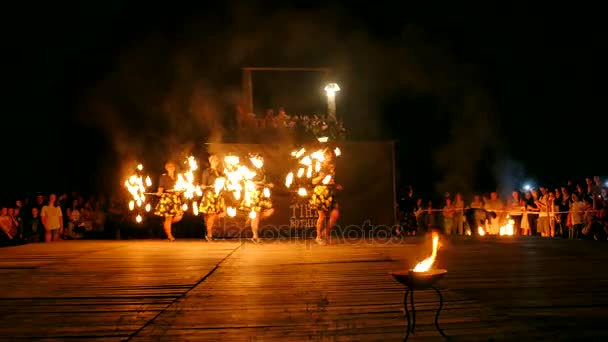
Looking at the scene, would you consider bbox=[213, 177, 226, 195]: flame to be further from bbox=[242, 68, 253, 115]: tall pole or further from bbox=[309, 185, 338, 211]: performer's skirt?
bbox=[242, 68, 253, 115]: tall pole

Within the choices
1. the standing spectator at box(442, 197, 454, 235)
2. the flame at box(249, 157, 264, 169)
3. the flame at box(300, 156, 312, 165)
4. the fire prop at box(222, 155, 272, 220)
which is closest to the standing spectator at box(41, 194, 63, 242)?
the fire prop at box(222, 155, 272, 220)

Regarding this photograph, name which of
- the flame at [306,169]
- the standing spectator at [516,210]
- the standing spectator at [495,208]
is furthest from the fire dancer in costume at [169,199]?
the standing spectator at [516,210]

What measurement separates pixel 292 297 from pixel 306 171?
739 centimetres

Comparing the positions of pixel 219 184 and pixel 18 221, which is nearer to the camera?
pixel 219 184

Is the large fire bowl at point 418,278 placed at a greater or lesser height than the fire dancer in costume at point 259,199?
lesser

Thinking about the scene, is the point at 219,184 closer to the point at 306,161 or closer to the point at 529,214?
the point at 306,161

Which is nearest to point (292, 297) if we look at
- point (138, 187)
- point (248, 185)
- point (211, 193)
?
point (248, 185)

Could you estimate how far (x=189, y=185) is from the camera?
14.0 m

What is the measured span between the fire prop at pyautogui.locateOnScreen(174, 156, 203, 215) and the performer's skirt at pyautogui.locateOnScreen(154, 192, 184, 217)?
0.14 metres

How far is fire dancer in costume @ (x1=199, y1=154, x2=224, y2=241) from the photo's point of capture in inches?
538

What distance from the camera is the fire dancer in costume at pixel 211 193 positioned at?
13656 millimetres

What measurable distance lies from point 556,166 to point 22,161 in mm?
16744

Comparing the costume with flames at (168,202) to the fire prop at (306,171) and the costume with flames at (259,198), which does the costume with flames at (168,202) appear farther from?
the fire prop at (306,171)

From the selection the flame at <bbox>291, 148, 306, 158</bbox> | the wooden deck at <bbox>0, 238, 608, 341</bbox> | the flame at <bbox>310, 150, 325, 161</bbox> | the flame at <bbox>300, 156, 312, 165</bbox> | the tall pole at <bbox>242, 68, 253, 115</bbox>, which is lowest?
the wooden deck at <bbox>0, 238, 608, 341</bbox>
